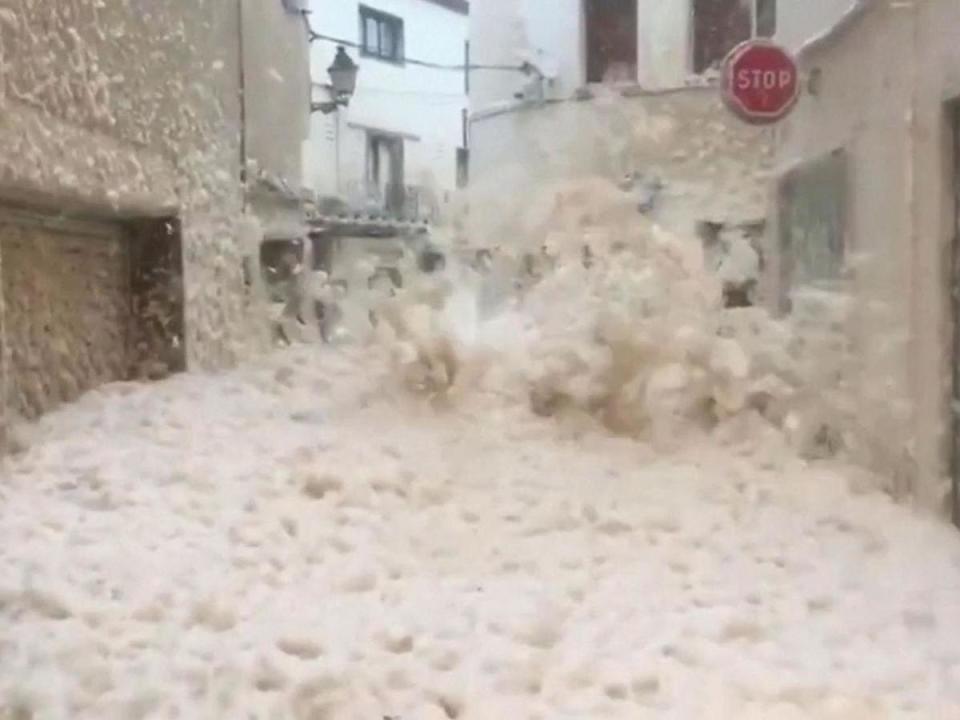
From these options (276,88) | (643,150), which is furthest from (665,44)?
(276,88)

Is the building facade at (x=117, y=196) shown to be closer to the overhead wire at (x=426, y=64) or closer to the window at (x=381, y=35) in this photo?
the overhead wire at (x=426, y=64)

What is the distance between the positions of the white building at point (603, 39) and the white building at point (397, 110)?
1.80 m

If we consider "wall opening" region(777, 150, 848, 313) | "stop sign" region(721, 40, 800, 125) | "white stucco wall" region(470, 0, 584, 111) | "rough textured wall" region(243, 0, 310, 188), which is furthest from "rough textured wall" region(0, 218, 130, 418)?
"white stucco wall" region(470, 0, 584, 111)

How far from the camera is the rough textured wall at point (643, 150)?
8812 millimetres

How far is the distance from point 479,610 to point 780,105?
3.17 m

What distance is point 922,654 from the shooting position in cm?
256

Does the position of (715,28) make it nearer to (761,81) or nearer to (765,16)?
(765,16)

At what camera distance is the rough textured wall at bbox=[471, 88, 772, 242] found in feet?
28.9

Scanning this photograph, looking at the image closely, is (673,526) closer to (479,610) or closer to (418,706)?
(479,610)

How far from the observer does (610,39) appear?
1074cm

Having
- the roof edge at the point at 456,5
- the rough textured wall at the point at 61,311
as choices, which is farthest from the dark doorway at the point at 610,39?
the rough textured wall at the point at 61,311

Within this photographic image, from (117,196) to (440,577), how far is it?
81.1 inches

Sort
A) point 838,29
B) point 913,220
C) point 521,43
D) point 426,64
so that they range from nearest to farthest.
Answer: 1. point 913,220
2. point 838,29
3. point 521,43
4. point 426,64

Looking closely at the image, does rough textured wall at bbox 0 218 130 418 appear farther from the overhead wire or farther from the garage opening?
the overhead wire
